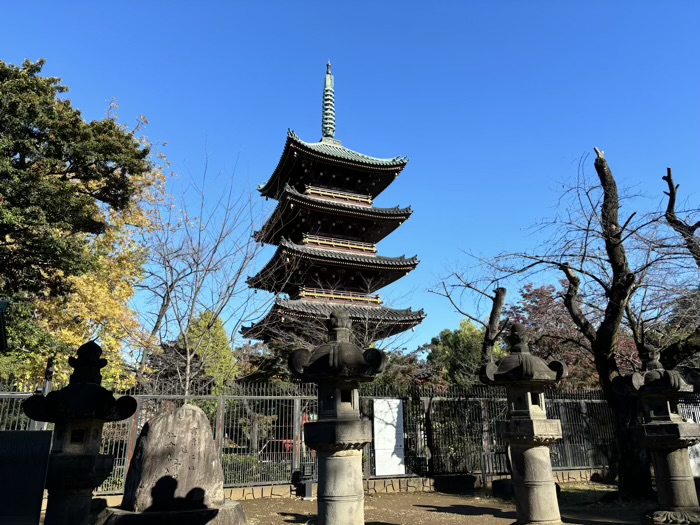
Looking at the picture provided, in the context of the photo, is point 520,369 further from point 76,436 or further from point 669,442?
point 76,436

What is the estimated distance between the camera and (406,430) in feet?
45.4

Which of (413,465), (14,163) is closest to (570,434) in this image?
(413,465)

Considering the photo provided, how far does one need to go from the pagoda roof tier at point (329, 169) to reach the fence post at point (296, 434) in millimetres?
11841

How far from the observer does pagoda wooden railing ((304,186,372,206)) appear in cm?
2275

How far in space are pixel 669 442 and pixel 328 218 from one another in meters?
17.5

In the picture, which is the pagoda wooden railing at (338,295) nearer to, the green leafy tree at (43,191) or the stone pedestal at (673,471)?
the green leafy tree at (43,191)

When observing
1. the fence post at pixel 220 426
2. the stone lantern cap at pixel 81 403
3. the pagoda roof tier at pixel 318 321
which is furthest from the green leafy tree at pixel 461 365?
the stone lantern cap at pixel 81 403

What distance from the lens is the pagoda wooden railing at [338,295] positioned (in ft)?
68.8

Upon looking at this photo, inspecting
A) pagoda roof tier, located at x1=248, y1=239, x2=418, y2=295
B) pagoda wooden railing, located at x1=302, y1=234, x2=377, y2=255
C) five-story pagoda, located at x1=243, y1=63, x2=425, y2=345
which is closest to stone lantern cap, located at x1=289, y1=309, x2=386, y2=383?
five-story pagoda, located at x1=243, y1=63, x2=425, y2=345

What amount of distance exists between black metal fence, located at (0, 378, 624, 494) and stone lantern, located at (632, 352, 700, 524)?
6.84 meters

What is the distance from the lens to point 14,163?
47.8 feet

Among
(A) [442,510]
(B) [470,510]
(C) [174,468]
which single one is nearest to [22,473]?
(C) [174,468]

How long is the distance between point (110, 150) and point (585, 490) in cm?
A: 1844

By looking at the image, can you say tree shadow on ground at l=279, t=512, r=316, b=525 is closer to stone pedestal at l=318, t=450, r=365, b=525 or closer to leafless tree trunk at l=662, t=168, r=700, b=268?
stone pedestal at l=318, t=450, r=365, b=525
